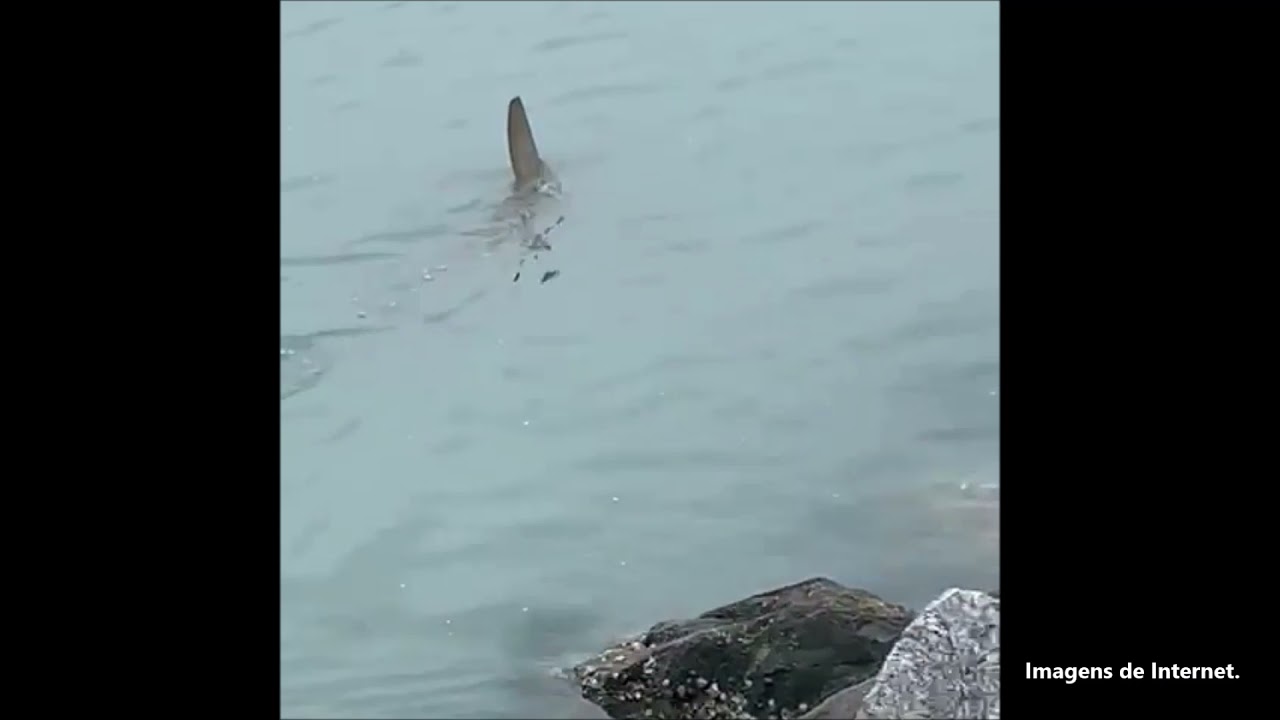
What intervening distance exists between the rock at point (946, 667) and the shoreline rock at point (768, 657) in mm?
11

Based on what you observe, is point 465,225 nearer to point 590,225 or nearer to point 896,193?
point 590,225

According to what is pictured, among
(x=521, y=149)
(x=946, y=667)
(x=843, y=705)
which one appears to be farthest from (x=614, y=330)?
(x=946, y=667)

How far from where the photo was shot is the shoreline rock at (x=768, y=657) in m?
4.84

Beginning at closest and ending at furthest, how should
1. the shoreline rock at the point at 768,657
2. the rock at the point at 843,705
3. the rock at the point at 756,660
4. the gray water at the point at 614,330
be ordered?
the rock at the point at 843,705, the shoreline rock at the point at 768,657, the rock at the point at 756,660, the gray water at the point at 614,330

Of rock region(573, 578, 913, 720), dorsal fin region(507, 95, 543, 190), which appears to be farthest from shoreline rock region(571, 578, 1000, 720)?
dorsal fin region(507, 95, 543, 190)

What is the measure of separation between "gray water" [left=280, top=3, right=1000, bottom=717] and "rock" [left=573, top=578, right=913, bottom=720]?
0.28 metres

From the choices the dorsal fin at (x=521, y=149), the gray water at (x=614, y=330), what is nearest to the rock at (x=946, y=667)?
the gray water at (x=614, y=330)

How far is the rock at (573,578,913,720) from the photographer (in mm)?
4977

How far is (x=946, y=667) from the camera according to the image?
169 inches

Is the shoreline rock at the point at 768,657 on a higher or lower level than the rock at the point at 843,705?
higher

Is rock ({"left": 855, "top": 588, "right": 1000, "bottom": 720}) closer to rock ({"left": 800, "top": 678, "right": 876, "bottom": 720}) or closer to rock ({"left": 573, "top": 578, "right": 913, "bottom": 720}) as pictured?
rock ({"left": 800, "top": 678, "right": 876, "bottom": 720})

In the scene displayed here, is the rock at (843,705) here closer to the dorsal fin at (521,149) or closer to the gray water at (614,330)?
the gray water at (614,330)
